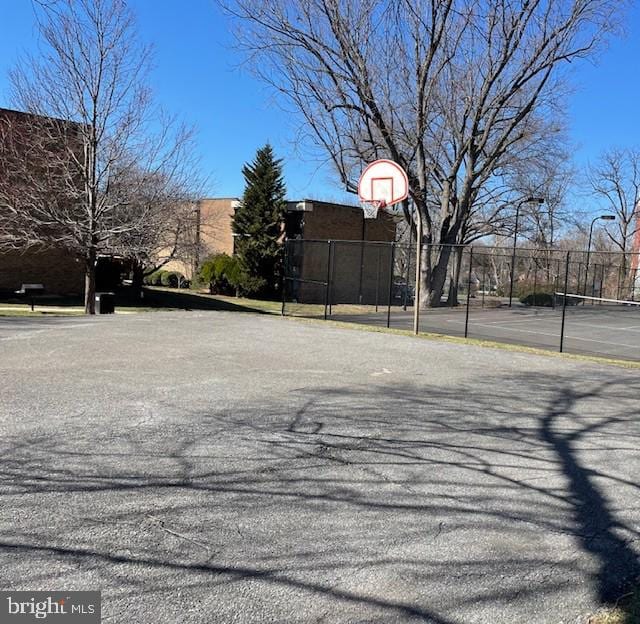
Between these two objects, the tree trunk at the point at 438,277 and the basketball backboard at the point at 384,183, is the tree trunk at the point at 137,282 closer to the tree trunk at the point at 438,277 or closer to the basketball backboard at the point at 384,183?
the tree trunk at the point at 438,277

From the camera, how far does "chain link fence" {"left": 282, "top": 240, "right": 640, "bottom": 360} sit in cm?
1802

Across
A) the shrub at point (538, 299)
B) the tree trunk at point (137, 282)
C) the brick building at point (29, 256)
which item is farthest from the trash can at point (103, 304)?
the shrub at point (538, 299)

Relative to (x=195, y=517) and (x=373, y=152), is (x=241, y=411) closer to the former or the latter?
(x=195, y=517)

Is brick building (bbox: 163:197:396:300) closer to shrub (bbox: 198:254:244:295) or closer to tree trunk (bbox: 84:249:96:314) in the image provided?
shrub (bbox: 198:254:244:295)

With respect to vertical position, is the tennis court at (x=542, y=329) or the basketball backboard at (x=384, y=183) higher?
the basketball backboard at (x=384, y=183)

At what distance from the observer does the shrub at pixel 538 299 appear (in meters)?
36.5

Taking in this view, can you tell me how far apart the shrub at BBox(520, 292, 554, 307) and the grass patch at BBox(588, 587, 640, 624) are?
35.5 m

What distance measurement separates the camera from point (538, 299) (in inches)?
1442

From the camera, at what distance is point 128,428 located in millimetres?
5414

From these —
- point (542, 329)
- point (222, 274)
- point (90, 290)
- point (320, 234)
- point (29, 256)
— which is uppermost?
point (320, 234)

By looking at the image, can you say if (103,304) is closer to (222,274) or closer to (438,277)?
(222,274)

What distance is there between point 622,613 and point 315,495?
1.92m

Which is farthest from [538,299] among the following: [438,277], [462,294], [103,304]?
[103,304]

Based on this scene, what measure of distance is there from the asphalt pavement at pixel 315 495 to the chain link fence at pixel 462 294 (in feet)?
29.0
